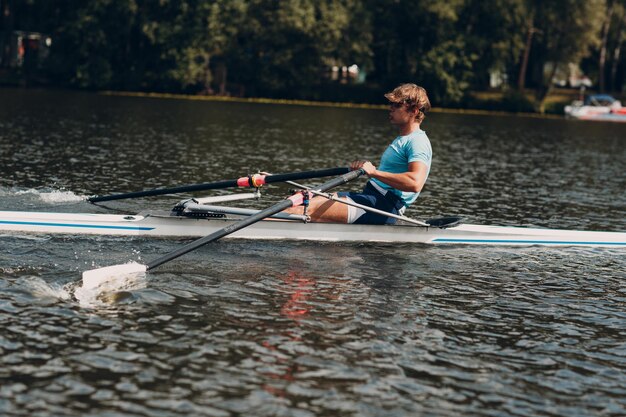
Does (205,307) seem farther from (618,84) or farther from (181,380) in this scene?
(618,84)

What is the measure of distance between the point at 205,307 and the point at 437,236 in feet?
17.6

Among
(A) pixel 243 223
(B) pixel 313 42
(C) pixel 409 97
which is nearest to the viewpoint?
(A) pixel 243 223

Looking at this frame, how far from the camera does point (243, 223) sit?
12.6 meters

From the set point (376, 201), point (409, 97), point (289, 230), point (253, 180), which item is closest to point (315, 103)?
point (289, 230)

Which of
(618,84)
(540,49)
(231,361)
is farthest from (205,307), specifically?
(618,84)

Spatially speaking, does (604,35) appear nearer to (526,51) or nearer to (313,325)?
(526,51)

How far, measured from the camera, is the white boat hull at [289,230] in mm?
13797

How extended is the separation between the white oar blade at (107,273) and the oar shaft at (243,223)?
169 millimetres

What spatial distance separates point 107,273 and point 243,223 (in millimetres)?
2021

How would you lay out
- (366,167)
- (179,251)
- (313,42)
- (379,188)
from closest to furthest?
(179,251) < (366,167) < (379,188) < (313,42)

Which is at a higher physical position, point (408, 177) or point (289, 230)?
point (408, 177)

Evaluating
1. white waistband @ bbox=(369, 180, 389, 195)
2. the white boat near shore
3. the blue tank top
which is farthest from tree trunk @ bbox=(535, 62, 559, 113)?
the blue tank top

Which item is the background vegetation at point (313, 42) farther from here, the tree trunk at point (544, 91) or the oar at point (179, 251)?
the oar at point (179, 251)

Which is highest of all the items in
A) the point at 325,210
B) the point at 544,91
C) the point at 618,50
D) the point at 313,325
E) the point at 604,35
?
the point at 604,35
